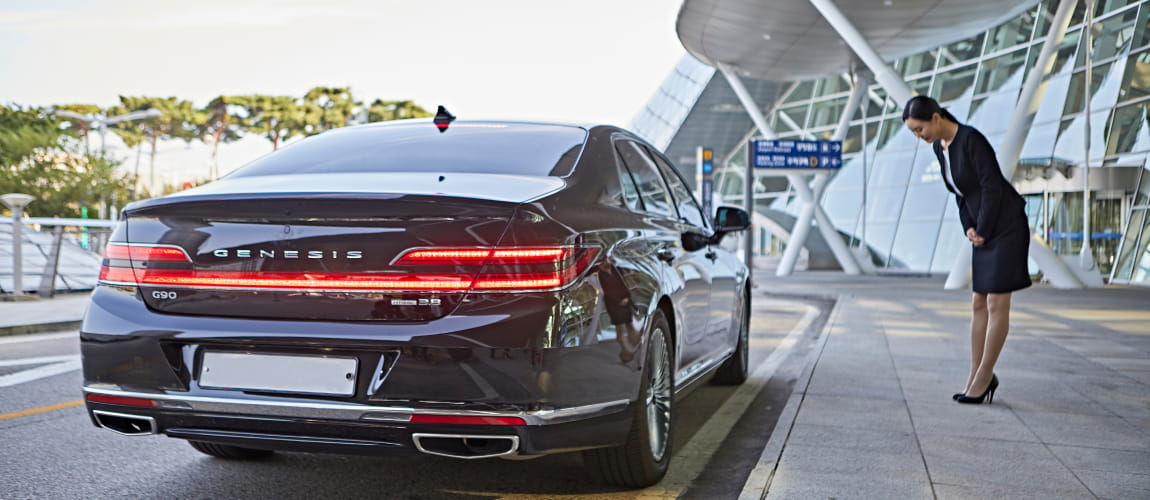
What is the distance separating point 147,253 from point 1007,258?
176 inches

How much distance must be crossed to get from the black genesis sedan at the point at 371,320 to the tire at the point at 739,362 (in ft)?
10.6

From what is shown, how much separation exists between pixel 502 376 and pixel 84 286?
54.7 feet

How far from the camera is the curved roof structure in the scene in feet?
77.9

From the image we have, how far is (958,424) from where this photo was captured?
5273mm

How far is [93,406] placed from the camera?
3.41 m

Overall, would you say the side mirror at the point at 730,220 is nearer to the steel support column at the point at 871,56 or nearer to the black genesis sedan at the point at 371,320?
the black genesis sedan at the point at 371,320

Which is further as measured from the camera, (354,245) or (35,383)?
(35,383)

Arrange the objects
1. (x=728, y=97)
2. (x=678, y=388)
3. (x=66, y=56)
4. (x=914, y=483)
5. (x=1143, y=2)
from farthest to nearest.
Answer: (x=66, y=56), (x=728, y=97), (x=1143, y=2), (x=678, y=388), (x=914, y=483)

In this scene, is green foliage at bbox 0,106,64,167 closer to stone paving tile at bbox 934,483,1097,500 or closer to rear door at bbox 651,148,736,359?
rear door at bbox 651,148,736,359

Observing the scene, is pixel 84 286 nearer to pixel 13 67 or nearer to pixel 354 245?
pixel 354 245

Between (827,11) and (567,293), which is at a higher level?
(827,11)

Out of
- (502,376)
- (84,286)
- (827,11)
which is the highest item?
(827,11)

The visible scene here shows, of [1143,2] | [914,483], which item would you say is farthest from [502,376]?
[1143,2]

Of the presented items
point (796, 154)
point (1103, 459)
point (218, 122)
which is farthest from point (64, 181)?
point (1103, 459)
